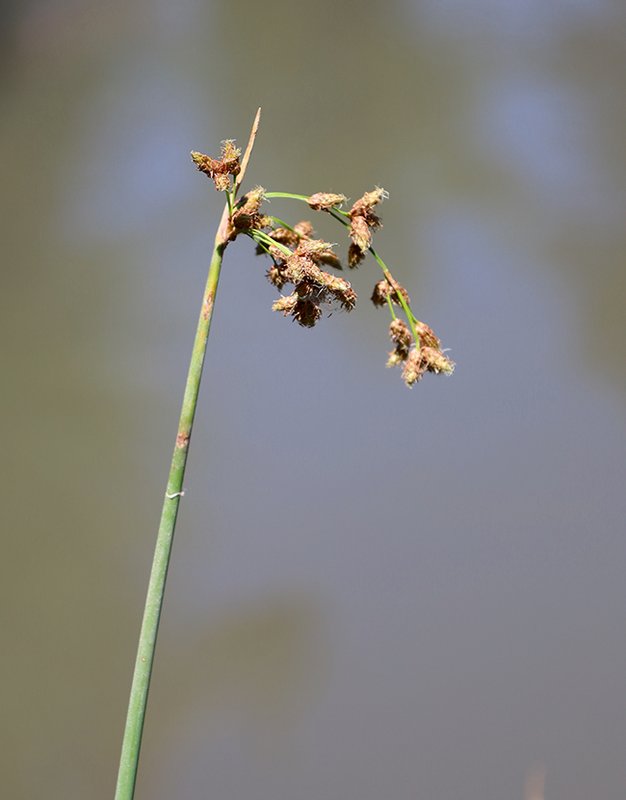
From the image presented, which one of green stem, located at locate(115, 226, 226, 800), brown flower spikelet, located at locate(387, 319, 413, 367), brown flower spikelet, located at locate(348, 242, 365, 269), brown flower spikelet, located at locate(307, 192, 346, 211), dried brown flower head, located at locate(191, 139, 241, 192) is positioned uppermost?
dried brown flower head, located at locate(191, 139, 241, 192)

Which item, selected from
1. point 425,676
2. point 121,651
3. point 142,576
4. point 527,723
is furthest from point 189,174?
point 527,723

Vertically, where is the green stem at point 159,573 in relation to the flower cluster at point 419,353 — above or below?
below

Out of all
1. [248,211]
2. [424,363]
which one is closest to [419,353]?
[424,363]

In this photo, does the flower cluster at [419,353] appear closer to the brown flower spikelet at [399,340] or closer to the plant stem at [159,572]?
the brown flower spikelet at [399,340]

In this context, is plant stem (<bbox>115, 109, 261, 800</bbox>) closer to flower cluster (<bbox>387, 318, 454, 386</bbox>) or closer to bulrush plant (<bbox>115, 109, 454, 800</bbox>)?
bulrush plant (<bbox>115, 109, 454, 800</bbox>)

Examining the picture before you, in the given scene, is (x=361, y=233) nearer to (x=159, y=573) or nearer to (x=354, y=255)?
(x=354, y=255)

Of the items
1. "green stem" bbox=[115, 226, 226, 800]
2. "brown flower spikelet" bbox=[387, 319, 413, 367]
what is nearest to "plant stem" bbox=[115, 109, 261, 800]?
"green stem" bbox=[115, 226, 226, 800]

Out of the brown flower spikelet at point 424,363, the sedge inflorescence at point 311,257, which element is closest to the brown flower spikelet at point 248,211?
the sedge inflorescence at point 311,257
